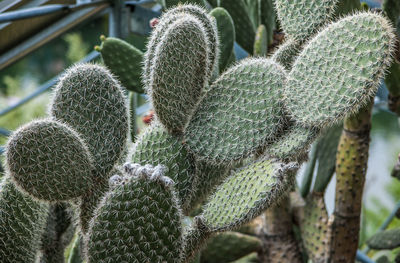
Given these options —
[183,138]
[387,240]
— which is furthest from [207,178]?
[387,240]

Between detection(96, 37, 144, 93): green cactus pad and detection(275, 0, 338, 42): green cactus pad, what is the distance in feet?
1.43

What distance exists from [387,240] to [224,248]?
783 mm

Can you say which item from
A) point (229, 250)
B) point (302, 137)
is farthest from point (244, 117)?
point (229, 250)

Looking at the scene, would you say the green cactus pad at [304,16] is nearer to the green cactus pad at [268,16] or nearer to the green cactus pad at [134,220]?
the green cactus pad at [268,16]

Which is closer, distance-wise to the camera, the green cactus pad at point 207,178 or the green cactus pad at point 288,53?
the green cactus pad at point 207,178

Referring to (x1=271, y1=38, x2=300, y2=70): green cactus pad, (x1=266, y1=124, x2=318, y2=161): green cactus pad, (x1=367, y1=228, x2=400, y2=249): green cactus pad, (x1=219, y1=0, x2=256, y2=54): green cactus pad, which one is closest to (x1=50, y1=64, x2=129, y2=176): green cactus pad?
(x1=266, y1=124, x2=318, y2=161): green cactus pad

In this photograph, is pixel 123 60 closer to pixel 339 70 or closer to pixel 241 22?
Result: pixel 241 22

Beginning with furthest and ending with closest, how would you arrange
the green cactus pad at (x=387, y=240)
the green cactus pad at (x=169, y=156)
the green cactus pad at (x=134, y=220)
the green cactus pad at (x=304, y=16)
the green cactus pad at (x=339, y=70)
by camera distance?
the green cactus pad at (x=387, y=240), the green cactus pad at (x=304, y=16), the green cactus pad at (x=169, y=156), the green cactus pad at (x=339, y=70), the green cactus pad at (x=134, y=220)

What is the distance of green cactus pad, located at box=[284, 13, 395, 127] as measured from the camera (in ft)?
3.42

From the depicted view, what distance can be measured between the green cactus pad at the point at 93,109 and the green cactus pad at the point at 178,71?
0.32 feet

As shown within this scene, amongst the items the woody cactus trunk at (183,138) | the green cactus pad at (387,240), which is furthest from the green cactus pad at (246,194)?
the green cactus pad at (387,240)

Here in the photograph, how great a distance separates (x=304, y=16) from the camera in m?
1.34

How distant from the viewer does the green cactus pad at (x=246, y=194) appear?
102cm

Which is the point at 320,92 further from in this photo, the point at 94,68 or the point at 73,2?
the point at 73,2
